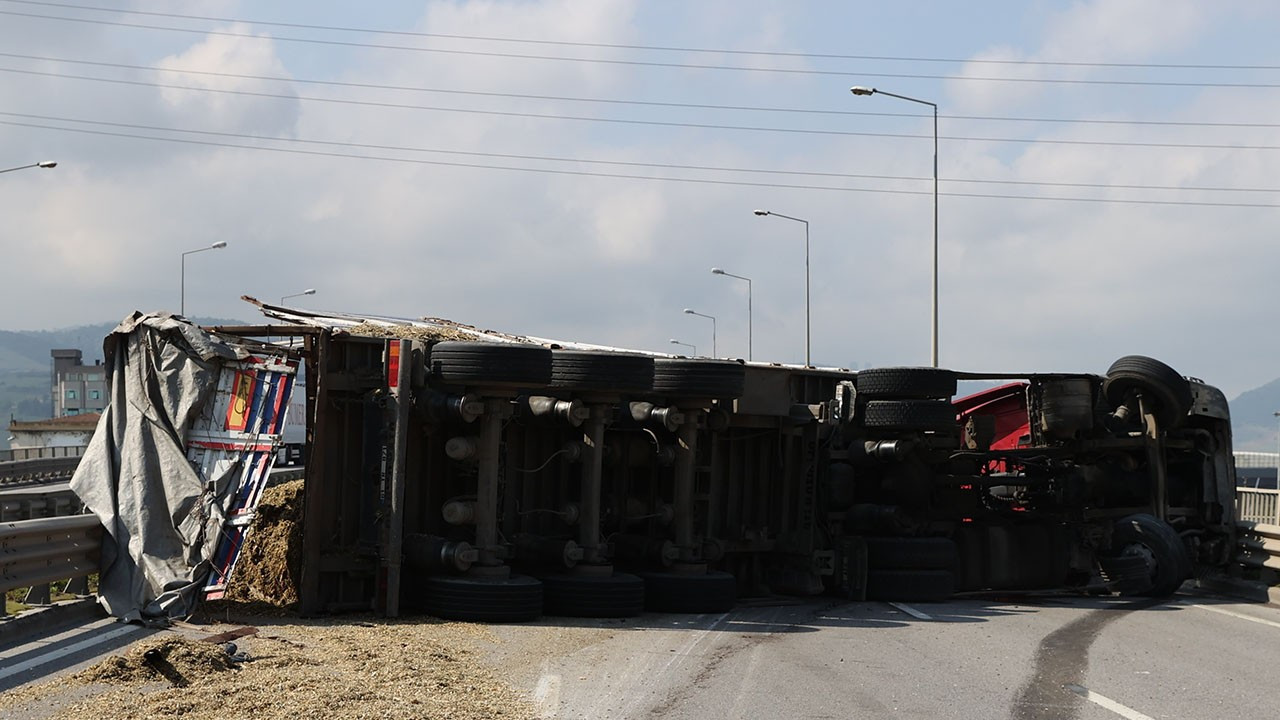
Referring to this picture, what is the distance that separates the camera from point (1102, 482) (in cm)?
1666

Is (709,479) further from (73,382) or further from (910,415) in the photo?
(73,382)

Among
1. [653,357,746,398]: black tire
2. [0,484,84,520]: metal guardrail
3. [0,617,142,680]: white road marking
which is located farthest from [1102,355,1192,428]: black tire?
[0,484,84,520]: metal guardrail

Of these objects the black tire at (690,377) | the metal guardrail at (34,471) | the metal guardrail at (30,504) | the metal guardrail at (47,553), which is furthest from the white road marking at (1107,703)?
the metal guardrail at (34,471)

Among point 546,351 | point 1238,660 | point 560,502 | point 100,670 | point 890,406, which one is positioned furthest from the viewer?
point 890,406

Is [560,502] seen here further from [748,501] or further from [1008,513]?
[1008,513]

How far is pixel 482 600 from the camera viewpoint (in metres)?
11.8

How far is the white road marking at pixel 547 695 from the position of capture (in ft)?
25.6

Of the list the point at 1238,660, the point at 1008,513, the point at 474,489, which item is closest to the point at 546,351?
the point at 474,489

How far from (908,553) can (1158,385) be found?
3.98 m

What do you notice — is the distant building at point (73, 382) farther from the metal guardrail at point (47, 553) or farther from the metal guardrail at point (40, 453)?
the metal guardrail at point (47, 553)

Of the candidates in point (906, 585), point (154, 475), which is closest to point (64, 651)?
point (154, 475)

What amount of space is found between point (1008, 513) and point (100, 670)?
11.7m

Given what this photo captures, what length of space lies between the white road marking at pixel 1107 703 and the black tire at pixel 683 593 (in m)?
4.54

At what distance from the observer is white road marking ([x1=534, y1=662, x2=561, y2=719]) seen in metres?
7.81
